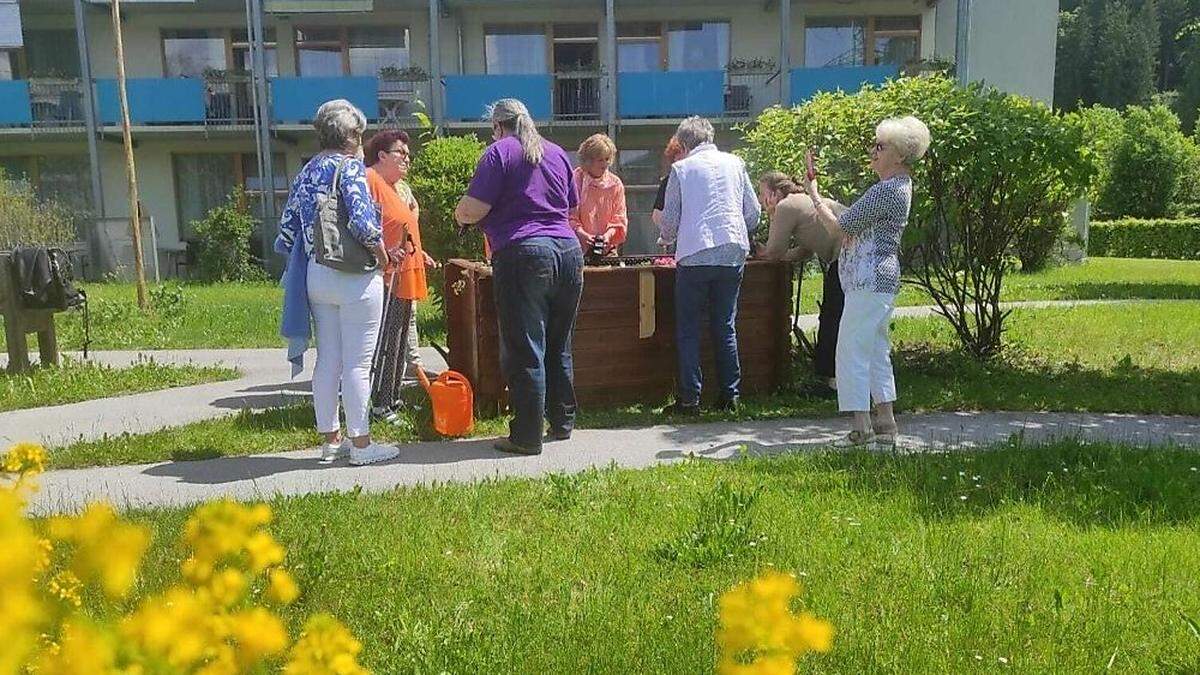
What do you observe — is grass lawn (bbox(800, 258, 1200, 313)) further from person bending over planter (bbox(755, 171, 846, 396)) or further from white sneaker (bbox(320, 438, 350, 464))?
white sneaker (bbox(320, 438, 350, 464))

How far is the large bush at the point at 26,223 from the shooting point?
15180 mm

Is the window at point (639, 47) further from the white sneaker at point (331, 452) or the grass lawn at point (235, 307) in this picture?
the white sneaker at point (331, 452)

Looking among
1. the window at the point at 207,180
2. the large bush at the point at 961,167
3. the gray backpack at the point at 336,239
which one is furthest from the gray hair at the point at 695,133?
the window at the point at 207,180

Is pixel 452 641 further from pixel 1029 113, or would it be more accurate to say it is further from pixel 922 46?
pixel 922 46

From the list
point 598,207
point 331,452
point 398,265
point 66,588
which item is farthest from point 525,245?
point 66,588

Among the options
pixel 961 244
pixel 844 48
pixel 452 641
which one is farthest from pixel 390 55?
pixel 452 641

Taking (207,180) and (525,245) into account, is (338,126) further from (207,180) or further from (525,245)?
(207,180)

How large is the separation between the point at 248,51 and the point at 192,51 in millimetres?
1391

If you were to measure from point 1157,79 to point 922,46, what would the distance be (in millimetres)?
67946

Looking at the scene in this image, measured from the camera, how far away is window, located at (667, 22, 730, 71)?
2197cm

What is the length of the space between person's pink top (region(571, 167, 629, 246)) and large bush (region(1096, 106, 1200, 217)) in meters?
33.0

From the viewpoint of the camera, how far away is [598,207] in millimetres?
7160

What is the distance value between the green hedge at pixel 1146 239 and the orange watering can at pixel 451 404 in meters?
28.5

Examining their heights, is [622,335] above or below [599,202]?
below
